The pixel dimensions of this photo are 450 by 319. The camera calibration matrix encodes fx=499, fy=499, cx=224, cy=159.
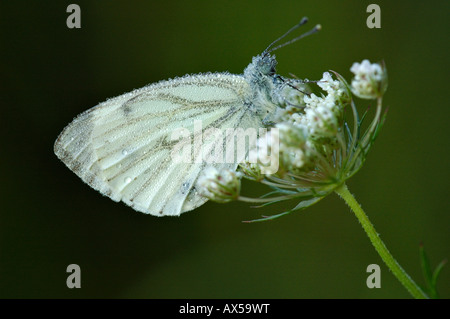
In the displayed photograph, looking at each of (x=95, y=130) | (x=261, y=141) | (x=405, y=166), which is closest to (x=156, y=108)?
(x=95, y=130)

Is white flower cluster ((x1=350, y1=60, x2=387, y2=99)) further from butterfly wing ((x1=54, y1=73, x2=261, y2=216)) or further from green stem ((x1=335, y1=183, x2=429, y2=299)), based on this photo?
butterfly wing ((x1=54, y1=73, x2=261, y2=216))

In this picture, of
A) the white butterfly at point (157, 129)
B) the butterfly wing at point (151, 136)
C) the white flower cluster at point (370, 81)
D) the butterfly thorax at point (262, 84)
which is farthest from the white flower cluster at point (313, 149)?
the butterfly wing at point (151, 136)

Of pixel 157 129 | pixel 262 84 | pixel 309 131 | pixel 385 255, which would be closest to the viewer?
pixel 385 255

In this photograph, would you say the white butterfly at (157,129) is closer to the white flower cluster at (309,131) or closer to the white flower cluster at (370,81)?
the white flower cluster at (309,131)

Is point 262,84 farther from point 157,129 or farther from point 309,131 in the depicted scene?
point 157,129

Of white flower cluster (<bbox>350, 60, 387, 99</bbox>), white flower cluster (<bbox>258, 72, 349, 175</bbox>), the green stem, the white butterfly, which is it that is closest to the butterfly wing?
the white butterfly

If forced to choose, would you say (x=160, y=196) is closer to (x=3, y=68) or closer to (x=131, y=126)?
(x=131, y=126)

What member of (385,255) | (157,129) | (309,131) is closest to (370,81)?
(309,131)
